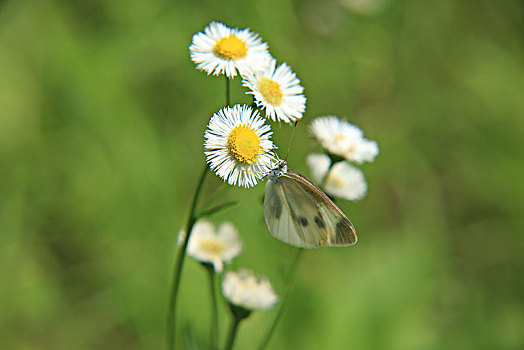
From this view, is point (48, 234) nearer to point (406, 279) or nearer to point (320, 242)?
point (320, 242)

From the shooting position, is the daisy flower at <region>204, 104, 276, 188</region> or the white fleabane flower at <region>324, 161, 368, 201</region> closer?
the daisy flower at <region>204, 104, 276, 188</region>

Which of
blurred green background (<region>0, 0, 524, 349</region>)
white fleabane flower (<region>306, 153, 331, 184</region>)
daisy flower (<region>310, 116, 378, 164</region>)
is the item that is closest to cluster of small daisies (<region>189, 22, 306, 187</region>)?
daisy flower (<region>310, 116, 378, 164</region>)

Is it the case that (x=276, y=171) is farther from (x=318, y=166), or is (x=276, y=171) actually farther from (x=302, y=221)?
(x=318, y=166)

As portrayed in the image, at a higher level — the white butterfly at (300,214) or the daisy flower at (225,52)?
the daisy flower at (225,52)

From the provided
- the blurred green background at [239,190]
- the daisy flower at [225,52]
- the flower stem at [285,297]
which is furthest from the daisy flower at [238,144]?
the blurred green background at [239,190]

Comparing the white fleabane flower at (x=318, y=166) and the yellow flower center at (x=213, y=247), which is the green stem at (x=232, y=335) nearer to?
the yellow flower center at (x=213, y=247)

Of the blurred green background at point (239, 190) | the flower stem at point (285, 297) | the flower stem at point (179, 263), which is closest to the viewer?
the flower stem at point (179, 263)

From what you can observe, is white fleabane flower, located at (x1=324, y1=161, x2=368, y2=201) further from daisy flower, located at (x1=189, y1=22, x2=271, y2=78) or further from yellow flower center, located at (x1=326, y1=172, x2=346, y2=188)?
daisy flower, located at (x1=189, y1=22, x2=271, y2=78)
